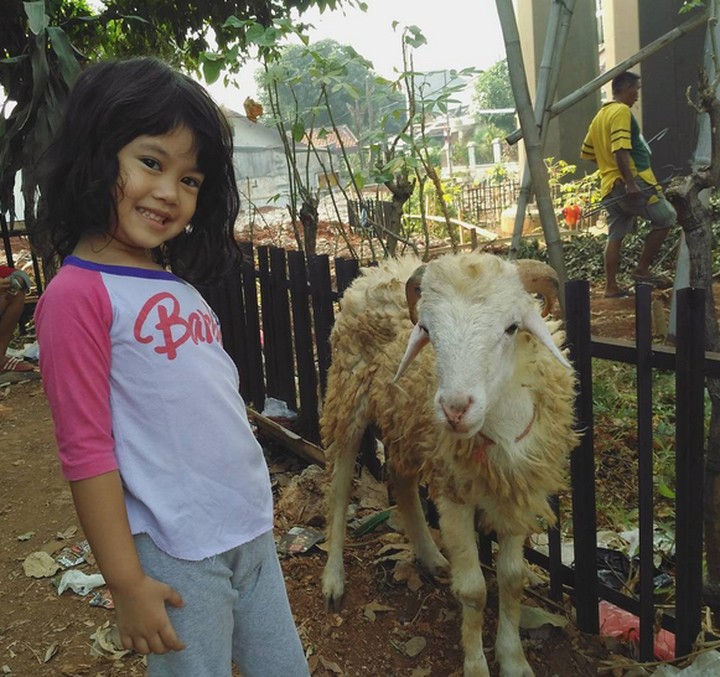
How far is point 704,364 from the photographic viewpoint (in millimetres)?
2158

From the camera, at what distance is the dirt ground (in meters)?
2.67

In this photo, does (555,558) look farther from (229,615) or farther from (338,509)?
(229,615)

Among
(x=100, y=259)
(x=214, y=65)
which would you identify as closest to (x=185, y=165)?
(x=100, y=259)

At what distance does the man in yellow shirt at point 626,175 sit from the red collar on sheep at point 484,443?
4741mm

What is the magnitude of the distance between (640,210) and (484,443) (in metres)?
5.22

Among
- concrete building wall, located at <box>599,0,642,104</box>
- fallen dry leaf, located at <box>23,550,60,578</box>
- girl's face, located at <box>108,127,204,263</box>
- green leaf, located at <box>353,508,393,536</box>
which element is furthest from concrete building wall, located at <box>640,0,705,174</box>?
girl's face, located at <box>108,127,204,263</box>

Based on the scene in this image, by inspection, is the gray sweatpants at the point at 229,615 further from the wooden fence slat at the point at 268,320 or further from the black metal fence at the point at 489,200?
the black metal fence at the point at 489,200

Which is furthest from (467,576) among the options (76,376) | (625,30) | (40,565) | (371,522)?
(625,30)

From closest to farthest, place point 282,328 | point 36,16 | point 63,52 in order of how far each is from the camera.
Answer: point 282,328 < point 36,16 < point 63,52

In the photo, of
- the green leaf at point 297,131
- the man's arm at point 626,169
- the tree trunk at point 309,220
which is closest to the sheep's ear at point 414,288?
the green leaf at point 297,131

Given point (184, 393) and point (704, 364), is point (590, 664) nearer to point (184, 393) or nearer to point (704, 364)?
point (704, 364)

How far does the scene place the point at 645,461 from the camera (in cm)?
241

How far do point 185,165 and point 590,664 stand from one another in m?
2.28

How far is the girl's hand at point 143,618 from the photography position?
1305 millimetres
